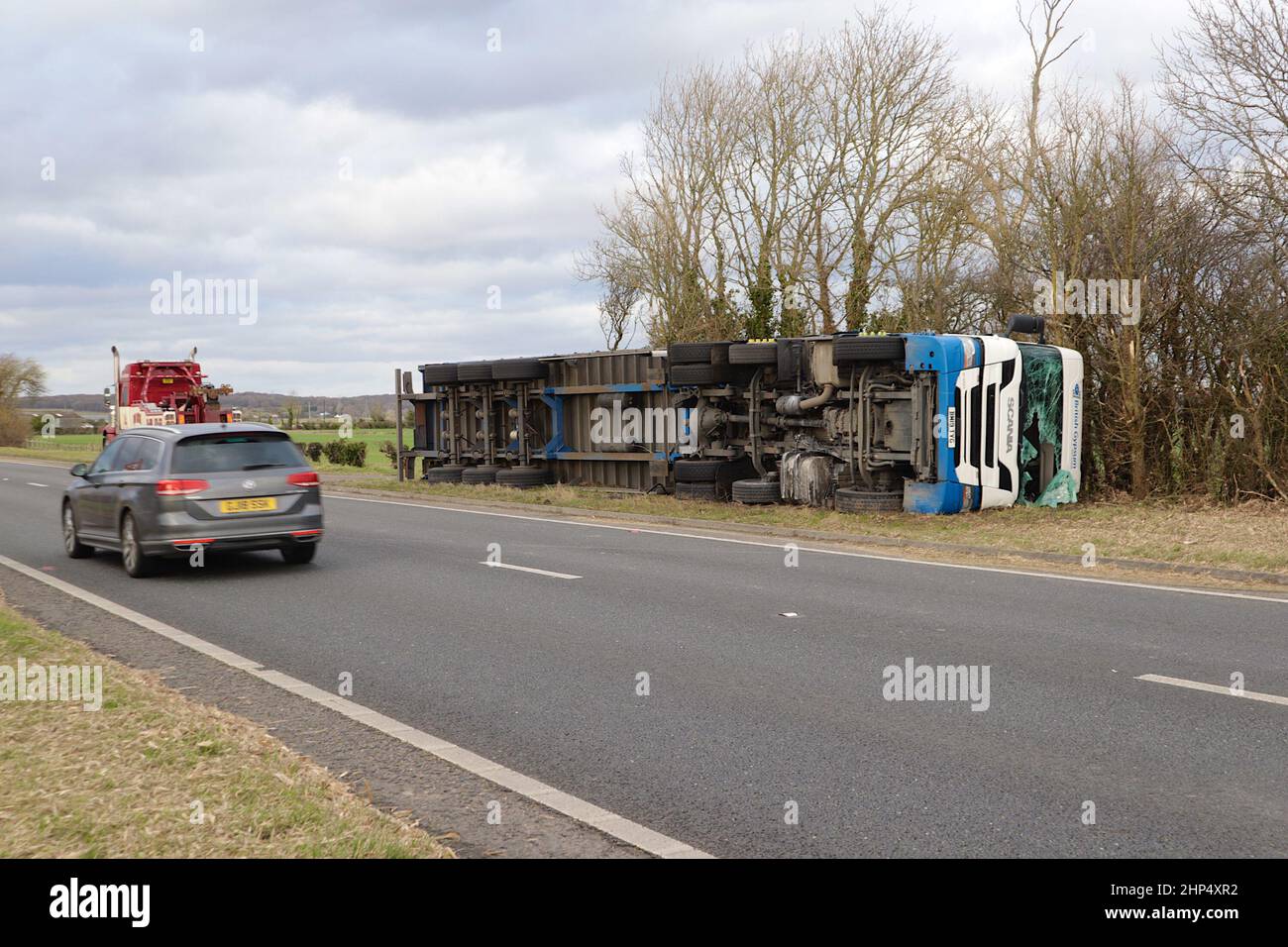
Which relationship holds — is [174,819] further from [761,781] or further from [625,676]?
[625,676]

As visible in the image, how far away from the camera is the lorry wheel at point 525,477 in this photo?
2284cm

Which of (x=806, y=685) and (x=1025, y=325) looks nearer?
(x=806, y=685)

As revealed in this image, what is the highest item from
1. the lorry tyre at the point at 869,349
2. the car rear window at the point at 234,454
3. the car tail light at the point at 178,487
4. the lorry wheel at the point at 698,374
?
the lorry tyre at the point at 869,349

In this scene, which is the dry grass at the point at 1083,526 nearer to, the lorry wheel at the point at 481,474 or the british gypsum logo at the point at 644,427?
the british gypsum logo at the point at 644,427

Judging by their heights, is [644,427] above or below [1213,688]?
above

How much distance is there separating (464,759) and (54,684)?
287 cm

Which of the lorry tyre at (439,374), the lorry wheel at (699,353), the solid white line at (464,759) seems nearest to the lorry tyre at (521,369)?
the lorry tyre at (439,374)

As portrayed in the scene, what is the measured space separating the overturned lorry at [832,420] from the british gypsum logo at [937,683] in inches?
349

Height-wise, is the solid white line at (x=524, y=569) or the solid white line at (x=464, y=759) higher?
the solid white line at (x=524, y=569)

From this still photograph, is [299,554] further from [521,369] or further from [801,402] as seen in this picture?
[521,369]
